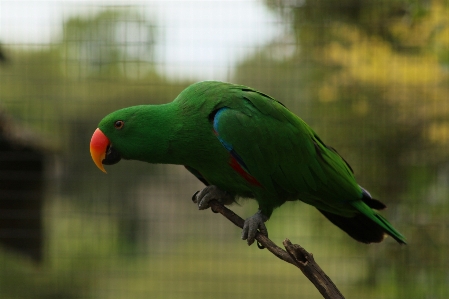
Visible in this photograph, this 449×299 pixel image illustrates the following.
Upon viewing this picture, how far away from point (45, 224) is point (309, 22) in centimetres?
205

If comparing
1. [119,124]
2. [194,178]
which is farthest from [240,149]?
[194,178]

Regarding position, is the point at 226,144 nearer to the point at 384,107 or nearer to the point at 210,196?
the point at 210,196

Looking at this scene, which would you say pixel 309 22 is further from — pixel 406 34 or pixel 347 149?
pixel 347 149

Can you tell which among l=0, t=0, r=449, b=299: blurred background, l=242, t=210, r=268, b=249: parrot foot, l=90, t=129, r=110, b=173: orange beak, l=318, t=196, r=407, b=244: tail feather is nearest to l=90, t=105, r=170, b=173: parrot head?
A: l=90, t=129, r=110, b=173: orange beak

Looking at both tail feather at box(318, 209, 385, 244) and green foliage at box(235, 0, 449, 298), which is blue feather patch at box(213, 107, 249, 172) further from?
green foliage at box(235, 0, 449, 298)

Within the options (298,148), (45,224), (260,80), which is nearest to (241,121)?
(298,148)

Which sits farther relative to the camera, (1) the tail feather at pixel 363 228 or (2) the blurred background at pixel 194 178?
(2) the blurred background at pixel 194 178

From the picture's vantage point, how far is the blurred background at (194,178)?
287 cm

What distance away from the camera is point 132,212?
3.19 m

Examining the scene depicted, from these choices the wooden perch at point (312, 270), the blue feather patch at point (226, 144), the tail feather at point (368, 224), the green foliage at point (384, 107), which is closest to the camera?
the wooden perch at point (312, 270)

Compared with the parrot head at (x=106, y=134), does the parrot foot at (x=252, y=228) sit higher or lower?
lower

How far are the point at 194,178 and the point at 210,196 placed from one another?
1.61 m

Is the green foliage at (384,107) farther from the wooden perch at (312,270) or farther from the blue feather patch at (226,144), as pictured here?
the wooden perch at (312,270)

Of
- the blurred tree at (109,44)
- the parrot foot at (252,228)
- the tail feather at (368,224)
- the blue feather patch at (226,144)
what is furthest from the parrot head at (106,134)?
the blurred tree at (109,44)
